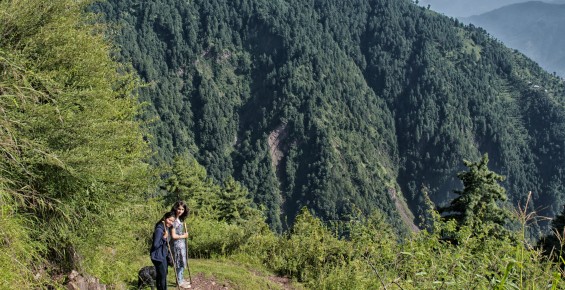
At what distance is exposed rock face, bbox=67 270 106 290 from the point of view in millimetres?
6886

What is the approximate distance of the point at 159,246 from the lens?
25.7 ft

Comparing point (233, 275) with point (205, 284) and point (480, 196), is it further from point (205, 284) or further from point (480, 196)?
point (480, 196)

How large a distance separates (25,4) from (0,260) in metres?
4.87

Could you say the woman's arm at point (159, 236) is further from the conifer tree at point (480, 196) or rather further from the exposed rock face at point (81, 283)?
the conifer tree at point (480, 196)

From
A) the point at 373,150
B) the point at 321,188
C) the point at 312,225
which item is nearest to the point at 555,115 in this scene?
the point at 373,150

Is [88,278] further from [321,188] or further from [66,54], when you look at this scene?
[321,188]

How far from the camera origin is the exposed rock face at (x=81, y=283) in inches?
271

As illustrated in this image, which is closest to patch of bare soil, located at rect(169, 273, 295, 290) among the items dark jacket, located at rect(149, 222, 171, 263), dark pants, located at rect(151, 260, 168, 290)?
dark pants, located at rect(151, 260, 168, 290)

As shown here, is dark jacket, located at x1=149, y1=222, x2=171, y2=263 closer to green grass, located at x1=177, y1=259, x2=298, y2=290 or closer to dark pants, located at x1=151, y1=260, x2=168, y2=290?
dark pants, located at x1=151, y1=260, x2=168, y2=290

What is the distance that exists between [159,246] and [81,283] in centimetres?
144

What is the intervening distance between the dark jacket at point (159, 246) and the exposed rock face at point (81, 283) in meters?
1.06

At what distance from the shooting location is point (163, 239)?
25.9 feet

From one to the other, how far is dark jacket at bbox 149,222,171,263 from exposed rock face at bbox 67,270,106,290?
3.48ft

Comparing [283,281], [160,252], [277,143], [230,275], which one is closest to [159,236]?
[160,252]
